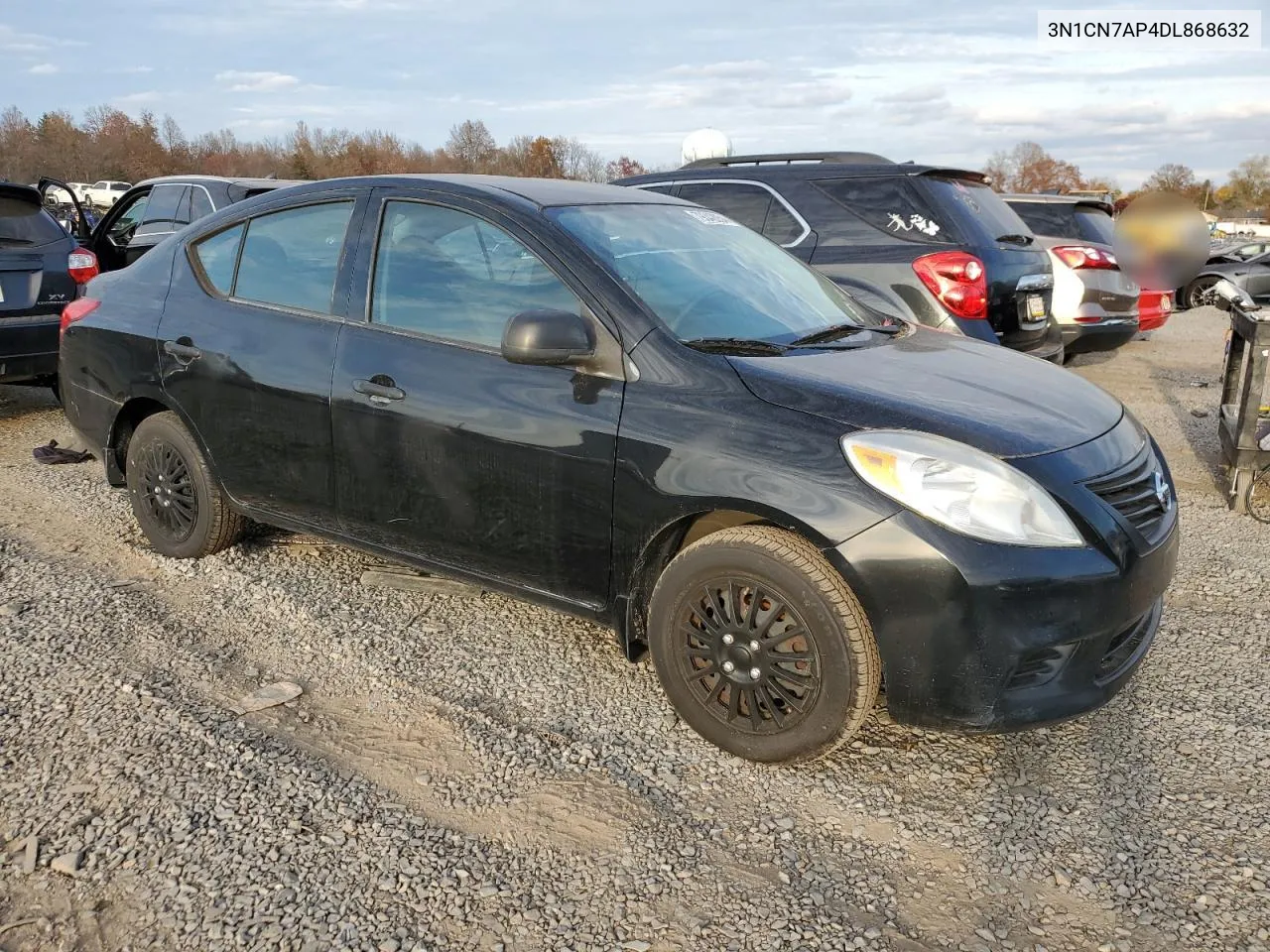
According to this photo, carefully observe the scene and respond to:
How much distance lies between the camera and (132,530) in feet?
16.9

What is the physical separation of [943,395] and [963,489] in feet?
1.51

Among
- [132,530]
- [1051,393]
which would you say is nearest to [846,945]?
[1051,393]

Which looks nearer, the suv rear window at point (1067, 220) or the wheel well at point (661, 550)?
the wheel well at point (661, 550)

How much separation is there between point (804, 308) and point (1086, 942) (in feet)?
7.62

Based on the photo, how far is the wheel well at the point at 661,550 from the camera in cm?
318

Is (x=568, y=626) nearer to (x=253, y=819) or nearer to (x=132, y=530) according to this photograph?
(x=253, y=819)

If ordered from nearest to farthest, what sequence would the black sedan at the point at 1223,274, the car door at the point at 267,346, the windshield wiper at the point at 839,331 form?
the windshield wiper at the point at 839,331, the car door at the point at 267,346, the black sedan at the point at 1223,274

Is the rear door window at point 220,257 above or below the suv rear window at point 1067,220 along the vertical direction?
below

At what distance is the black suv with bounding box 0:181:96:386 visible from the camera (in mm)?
6871

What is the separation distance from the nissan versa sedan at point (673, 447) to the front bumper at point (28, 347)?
9.51ft

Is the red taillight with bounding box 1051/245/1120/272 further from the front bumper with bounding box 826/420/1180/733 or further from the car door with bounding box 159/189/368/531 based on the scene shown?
the car door with bounding box 159/189/368/531

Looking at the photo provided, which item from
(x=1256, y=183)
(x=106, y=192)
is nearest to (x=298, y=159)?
(x=106, y=192)

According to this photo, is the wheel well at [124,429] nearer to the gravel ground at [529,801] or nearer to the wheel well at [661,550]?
the gravel ground at [529,801]

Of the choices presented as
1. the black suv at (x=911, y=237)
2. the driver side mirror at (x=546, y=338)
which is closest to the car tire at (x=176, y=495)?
the driver side mirror at (x=546, y=338)
